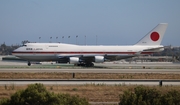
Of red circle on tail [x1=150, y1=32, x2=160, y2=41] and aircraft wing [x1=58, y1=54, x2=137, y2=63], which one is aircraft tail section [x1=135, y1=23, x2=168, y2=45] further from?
aircraft wing [x1=58, y1=54, x2=137, y2=63]

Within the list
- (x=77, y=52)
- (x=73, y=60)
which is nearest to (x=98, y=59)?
(x=73, y=60)

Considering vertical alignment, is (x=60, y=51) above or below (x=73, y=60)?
above

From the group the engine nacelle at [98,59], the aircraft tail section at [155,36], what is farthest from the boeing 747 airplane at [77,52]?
the aircraft tail section at [155,36]

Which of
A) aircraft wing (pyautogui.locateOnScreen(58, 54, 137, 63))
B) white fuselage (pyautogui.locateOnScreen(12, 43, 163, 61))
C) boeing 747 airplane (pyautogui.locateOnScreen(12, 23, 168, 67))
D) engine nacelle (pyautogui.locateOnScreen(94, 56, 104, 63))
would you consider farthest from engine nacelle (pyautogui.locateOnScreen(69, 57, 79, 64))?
engine nacelle (pyautogui.locateOnScreen(94, 56, 104, 63))

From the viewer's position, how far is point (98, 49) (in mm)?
61750

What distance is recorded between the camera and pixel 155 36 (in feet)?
214

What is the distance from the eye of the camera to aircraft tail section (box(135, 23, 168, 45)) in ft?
215

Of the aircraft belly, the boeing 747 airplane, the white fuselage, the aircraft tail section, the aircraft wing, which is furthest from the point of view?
the aircraft tail section

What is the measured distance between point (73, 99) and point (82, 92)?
960 cm

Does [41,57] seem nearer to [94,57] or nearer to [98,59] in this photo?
[94,57]

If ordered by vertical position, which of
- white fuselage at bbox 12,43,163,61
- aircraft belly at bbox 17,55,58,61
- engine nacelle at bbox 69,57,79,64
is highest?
white fuselage at bbox 12,43,163,61

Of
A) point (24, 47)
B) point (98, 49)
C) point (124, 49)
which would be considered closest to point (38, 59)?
point (24, 47)

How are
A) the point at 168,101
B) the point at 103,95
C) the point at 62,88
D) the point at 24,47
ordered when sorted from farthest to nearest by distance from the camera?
the point at 24,47 → the point at 62,88 → the point at 103,95 → the point at 168,101

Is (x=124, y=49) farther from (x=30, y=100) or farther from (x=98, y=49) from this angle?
(x=30, y=100)
